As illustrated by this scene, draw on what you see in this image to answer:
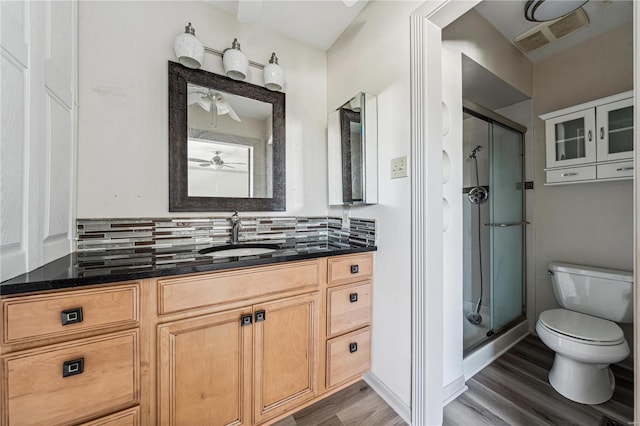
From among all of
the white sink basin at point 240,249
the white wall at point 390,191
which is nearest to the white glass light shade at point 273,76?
the white wall at point 390,191

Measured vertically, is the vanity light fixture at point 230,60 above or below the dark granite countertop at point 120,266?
above

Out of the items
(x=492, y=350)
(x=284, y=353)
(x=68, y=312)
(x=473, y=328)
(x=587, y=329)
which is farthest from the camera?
(x=473, y=328)

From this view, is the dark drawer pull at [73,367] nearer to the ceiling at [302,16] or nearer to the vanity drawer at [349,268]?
the vanity drawer at [349,268]

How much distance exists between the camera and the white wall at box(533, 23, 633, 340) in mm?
1740

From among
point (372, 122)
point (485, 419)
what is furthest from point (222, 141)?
point (485, 419)

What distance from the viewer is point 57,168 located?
100 cm

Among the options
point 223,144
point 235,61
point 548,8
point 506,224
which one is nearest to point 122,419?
point 223,144

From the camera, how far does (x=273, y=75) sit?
1.57 m

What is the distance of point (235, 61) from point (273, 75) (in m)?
0.24

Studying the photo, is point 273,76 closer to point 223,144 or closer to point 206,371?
point 223,144

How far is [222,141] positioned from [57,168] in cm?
74

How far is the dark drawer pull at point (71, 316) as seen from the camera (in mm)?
739

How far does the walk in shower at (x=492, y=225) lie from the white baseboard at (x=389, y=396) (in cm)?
86

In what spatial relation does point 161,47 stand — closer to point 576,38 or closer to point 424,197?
point 424,197
